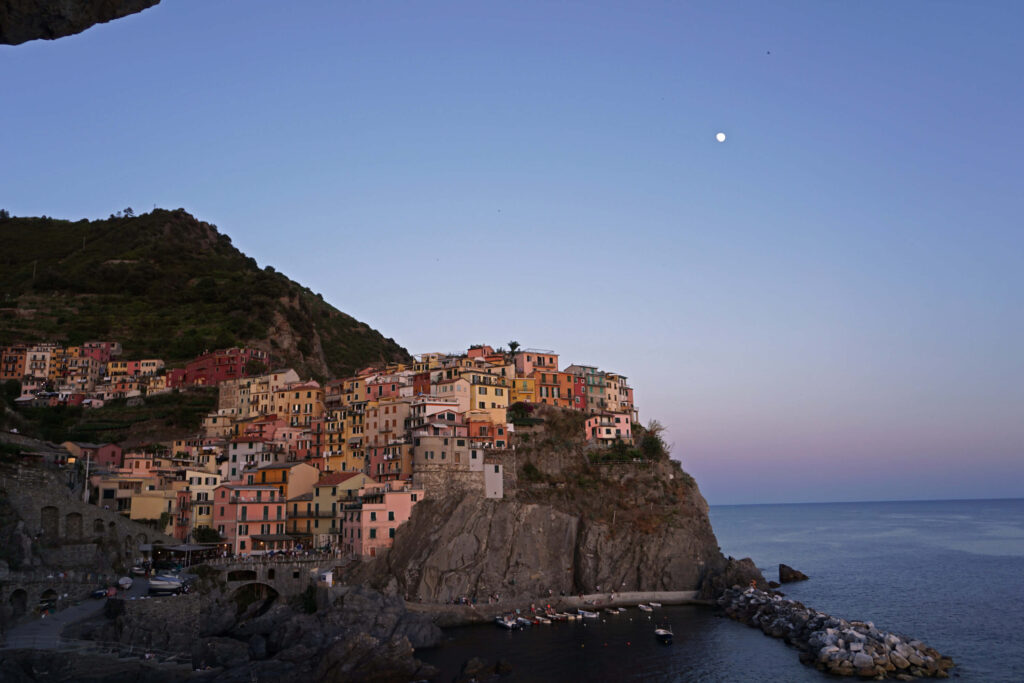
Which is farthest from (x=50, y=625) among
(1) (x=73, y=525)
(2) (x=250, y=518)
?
(2) (x=250, y=518)

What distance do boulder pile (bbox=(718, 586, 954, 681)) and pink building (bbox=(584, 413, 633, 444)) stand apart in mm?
28374

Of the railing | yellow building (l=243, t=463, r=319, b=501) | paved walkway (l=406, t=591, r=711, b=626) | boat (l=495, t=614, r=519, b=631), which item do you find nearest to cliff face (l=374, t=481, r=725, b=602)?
paved walkway (l=406, t=591, r=711, b=626)

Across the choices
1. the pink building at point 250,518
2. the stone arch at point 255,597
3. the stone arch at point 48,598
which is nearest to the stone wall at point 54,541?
the stone arch at point 48,598

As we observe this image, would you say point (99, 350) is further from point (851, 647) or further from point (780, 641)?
point (851, 647)

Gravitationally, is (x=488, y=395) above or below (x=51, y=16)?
above

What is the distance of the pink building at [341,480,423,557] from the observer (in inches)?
2594

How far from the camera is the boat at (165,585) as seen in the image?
48.8 m

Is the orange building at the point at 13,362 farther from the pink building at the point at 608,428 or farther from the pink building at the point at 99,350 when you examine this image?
the pink building at the point at 608,428

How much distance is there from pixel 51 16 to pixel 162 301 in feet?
456

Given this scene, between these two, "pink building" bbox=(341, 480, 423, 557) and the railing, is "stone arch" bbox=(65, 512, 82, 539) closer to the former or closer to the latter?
the railing

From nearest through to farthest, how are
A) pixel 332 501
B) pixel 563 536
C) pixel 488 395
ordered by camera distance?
pixel 332 501 < pixel 563 536 < pixel 488 395

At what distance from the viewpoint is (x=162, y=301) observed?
445 ft

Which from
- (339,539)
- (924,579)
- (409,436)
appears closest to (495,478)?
(409,436)

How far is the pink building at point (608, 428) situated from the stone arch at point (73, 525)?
1966 inches
